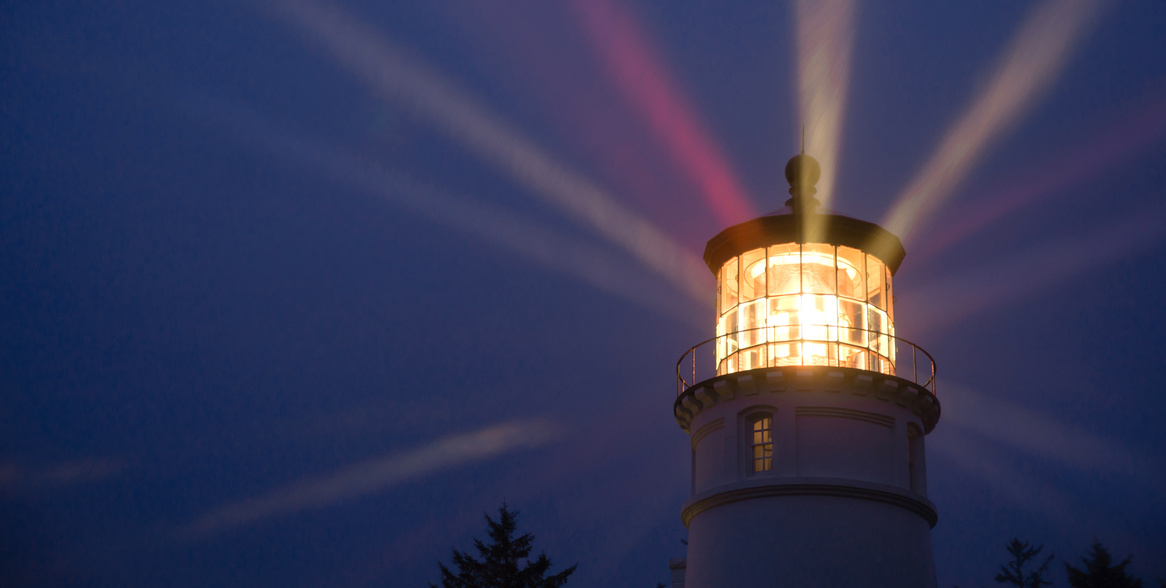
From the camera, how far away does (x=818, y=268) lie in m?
18.0

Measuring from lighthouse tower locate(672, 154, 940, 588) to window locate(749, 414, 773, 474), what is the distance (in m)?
0.02

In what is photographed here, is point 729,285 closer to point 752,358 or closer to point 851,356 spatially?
point 752,358

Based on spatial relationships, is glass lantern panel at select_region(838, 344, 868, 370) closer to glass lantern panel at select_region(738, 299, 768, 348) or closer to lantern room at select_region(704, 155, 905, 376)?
lantern room at select_region(704, 155, 905, 376)

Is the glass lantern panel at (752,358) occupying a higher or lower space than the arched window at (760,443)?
higher

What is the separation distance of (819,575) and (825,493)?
1.17 metres

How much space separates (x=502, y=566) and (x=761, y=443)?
2095cm

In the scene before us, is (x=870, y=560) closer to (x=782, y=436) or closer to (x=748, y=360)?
(x=782, y=436)

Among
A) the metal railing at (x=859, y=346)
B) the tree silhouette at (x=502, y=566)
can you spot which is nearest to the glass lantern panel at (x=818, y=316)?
the metal railing at (x=859, y=346)

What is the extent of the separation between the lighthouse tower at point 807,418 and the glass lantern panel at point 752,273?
0.08ft

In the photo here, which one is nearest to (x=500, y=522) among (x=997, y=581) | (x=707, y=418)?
(x=707, y=418)

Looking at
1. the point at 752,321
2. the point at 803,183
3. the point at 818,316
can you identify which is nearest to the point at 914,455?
the point at 818,316

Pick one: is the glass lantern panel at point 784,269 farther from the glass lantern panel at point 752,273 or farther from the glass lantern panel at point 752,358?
the glass lantern panel at point 752,358

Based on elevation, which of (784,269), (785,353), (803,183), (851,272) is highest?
(803,183)

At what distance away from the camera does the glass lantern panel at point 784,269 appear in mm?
17759
